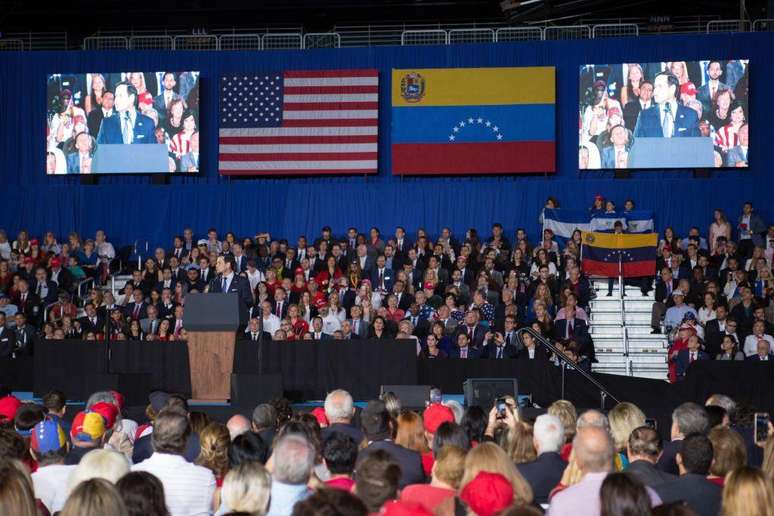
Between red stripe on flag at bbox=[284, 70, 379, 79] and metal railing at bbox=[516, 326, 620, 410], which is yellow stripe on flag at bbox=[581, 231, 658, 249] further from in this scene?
red stripe on flag at bbox=[284, 70, 379, 79]

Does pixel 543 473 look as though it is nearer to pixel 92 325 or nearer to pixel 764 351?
pixel 764 351

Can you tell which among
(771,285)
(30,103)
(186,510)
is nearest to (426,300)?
(771,285)

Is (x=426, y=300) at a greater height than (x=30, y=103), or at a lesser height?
lesser

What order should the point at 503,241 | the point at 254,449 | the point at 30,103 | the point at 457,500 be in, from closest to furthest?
the point at 457,500 < the point at 254,449 < the point at 503,241 < the point at 30,103

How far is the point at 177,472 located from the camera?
567cm

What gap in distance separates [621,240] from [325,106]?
7062 millimetres

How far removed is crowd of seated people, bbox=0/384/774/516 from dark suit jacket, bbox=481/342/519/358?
8.73m

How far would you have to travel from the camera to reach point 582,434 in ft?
17.8

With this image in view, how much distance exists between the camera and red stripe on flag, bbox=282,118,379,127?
78.8 ft

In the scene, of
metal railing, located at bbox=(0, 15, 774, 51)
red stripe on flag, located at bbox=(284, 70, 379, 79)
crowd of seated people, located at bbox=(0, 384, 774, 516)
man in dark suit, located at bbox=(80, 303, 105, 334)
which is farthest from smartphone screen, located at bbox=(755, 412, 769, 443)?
red stripe on flag, located at bbox=(284, 70, 379, 79)

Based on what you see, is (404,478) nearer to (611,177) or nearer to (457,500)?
(457,500)

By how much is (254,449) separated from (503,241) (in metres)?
15.7

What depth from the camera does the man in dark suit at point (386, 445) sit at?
20.8ft

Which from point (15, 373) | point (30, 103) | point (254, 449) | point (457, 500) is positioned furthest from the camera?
point (30, 103)
